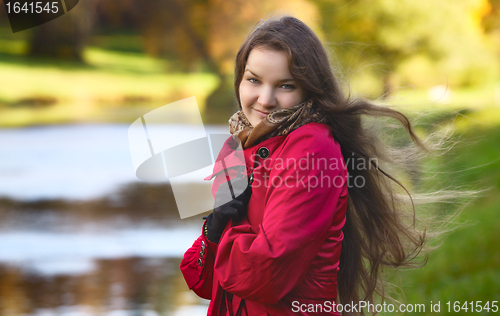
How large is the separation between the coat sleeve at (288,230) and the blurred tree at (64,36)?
21756 mm

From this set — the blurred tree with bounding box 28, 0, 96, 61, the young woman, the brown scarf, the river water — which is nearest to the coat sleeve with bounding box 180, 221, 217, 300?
the young woman

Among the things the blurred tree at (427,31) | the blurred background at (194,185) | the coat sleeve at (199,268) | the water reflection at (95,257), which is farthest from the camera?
the blurred tree at (427,31)

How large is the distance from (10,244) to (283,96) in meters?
5.11

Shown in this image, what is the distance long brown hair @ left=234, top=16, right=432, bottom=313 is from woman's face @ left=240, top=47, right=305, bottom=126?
0.07 ft

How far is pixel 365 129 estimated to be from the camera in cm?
170

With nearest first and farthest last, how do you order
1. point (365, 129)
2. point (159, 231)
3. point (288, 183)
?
1. point (288, 183)
2. point (365, 129)
3. point (159, 231)

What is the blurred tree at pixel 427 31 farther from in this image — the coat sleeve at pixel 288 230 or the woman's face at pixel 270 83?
the coat sleeve at pixel 288 230

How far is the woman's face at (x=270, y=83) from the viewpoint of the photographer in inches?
57.8

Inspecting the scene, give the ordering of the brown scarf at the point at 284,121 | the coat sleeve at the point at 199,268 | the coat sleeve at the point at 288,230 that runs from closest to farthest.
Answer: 1. the coat sleeve at the point at 288,230
2. the brown scarf at the point at 284,121
3. the coat sleeve at the point at 199,268

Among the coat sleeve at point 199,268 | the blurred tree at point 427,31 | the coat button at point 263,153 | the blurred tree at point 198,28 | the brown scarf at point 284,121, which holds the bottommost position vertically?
the coat sleeve at point 199,268

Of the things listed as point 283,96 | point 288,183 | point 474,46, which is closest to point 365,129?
point 283,96

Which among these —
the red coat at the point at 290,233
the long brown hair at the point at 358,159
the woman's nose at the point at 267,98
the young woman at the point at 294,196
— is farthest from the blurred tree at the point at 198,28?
the red coat at the point at 290,233

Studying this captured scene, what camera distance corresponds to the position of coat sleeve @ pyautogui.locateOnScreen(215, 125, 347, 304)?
1.30 metres

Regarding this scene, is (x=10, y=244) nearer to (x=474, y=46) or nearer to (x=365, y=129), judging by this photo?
(x=365, y=129)
